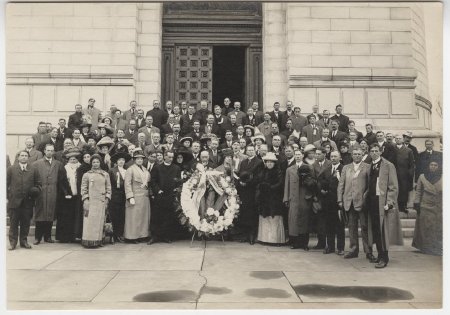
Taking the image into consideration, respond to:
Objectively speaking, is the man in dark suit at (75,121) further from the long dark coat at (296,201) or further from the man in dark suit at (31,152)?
the long dark coat at (296,201)

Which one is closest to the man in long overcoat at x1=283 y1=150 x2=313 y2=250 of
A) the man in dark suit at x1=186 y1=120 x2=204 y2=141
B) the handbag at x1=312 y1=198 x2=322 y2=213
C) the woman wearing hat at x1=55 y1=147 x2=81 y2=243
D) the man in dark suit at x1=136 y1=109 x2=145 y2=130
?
the handbag at x1=312 y1=198 x2=322 y2=213

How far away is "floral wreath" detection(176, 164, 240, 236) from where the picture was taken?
928 cm

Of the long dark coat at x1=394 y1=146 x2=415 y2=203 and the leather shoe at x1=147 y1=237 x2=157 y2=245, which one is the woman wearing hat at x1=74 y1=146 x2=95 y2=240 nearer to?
the leather shoe at x1=147 y1=237 x2=157 y2=245

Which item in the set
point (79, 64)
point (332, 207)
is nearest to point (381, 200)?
point (332, 207)

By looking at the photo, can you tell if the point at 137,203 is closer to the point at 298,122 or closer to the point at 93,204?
the point at 93,204

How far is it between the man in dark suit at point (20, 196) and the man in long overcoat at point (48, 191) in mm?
370

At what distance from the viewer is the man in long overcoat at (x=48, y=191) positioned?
933 cm

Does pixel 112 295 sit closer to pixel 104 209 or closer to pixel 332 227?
pixel 104 209

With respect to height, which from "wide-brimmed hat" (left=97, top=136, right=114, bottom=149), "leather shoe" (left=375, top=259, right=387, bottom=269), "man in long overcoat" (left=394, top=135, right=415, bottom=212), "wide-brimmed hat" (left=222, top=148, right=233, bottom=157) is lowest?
"leather shoe" (left=375, top=259, right=387, bottom=269)

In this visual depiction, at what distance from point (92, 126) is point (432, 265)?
9.52m

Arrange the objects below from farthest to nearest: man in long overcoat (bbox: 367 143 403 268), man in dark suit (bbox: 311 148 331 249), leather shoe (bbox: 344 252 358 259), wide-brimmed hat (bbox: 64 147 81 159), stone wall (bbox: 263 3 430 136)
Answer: stone wall (bbox: 263 3 430 136), wide-brimmed hat (bbox: 64 147 81 159), man in dark suit (bbox: 311 148 331 249), leather shoe (bbox: 344 252 358 259), man in long overcoat (bbox: 367 143 403 268)

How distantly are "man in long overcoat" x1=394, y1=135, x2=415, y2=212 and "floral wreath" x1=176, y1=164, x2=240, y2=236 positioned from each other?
14.4 feet
